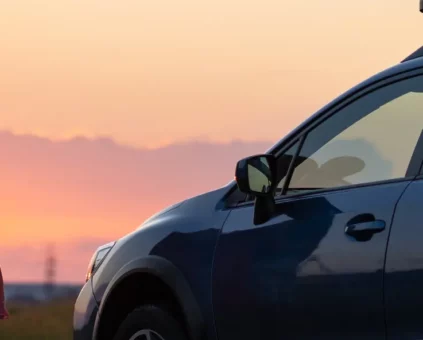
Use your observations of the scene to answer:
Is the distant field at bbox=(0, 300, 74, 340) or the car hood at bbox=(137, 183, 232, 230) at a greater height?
the car hood at bbox=(137, 183, 232, 230)

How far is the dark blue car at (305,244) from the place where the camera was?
4.32 m

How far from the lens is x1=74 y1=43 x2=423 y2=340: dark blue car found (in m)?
4.32

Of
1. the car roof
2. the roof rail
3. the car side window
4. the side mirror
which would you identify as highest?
the roof rail

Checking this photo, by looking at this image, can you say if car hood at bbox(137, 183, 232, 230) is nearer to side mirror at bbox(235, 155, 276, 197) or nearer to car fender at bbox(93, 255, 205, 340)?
car fender at bbox(93, 255, 205, 340)

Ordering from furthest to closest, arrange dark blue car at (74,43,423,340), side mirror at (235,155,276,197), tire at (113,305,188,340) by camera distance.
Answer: tire at (113,305,188,340), side mirror at (235,155,276,197), dark blue car at (74,43,423,340)

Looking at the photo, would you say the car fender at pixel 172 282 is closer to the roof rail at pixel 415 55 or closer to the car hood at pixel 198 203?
the car hood at pixel 198 203

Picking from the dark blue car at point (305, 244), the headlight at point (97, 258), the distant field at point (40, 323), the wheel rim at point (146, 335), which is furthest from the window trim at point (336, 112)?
the distant field at point (40, 323)

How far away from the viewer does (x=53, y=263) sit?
78812mm

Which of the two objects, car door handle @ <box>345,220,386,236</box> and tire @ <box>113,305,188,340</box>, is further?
tire @ <box>113,305,188,340</box>

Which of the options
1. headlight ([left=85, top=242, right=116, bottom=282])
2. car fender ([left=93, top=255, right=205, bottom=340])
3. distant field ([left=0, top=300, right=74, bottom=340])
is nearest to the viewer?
car fender ([left=93, top=255, right=205, bottom=340])

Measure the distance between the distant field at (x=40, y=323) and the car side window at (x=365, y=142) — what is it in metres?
9.78

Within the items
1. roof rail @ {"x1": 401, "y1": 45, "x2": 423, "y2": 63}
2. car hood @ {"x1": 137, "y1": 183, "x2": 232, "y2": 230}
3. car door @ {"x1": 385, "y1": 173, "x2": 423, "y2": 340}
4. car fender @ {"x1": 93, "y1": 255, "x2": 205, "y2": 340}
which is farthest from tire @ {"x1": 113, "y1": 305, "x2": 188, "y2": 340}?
roof rail @ {"x1": 401, "y1": 45, "x2": 423, "y2": 63}

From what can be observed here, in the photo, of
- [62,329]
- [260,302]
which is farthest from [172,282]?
[62,329]

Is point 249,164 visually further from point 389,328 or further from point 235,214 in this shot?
point 389,328
